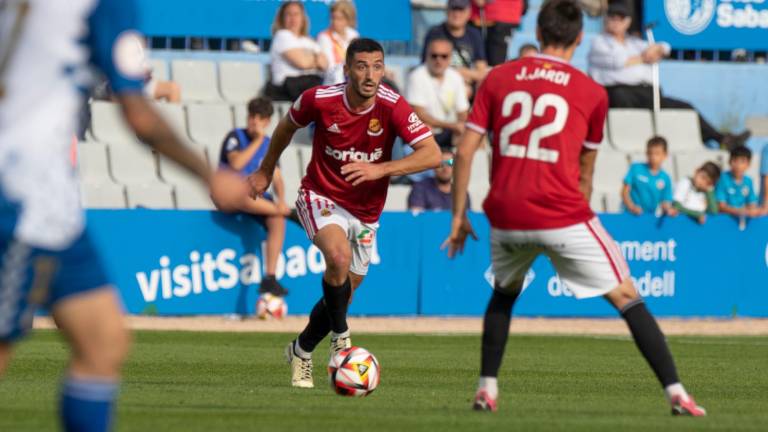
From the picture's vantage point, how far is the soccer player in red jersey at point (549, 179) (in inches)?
315

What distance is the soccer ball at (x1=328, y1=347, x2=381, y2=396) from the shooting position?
9.65 m

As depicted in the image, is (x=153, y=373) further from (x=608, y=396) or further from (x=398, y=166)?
(x=608, y=396)

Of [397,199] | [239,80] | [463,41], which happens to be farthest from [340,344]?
[463,41]

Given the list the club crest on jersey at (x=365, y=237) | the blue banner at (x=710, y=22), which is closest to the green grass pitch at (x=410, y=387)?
the club crest on jersey at (x=365, y=237)

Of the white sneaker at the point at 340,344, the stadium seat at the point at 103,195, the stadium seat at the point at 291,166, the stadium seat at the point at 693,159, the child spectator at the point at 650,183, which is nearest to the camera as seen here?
the white sneaker at the point at 340,344

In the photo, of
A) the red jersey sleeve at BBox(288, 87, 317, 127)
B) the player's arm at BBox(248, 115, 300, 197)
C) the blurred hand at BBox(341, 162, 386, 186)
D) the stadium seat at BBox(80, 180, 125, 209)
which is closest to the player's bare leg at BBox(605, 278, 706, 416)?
the blurred hand at BBox(341, 162, 386, 186)

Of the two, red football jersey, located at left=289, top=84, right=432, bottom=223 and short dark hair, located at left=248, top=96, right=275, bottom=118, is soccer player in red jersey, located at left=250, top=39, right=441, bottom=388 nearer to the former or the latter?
red football jersey, located at left=289, top=84, right=432, bottom=223

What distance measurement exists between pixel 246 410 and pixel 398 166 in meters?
2.68

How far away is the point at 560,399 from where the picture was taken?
31.3 feet

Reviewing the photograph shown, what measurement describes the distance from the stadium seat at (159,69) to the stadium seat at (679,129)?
7.10 meters

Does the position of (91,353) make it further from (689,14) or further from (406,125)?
(689,14)

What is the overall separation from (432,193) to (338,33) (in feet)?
9.59

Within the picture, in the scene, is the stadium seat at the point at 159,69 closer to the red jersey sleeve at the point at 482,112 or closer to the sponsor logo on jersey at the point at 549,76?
the red jersey sleeve at the point at 482,112

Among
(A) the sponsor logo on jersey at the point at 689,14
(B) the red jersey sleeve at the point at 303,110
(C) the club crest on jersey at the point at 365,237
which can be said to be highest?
(A) the sponsor logo on jersey at the point at 689,14
